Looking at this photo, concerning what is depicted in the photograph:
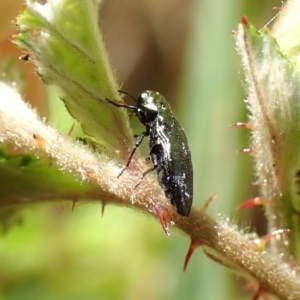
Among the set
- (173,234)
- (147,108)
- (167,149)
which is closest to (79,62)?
(167,149)

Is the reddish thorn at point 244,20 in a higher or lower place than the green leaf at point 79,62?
higher

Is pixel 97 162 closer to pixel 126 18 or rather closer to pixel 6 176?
pixel 6 176

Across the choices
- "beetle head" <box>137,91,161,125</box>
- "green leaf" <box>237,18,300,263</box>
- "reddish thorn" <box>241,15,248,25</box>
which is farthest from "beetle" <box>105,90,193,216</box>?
"reddish thorn" <box>241,15,248,25</box>

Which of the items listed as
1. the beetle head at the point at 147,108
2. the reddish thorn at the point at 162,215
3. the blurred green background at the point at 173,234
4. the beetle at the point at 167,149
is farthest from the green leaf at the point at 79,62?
the blurred green background at the point at 173,234

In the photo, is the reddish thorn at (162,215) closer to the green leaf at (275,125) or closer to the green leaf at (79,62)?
the green leaf at (79,62)

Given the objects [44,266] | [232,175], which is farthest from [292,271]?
[44,266]

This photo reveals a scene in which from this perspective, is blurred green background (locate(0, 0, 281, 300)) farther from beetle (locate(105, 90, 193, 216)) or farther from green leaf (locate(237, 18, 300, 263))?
green leaf (locate(237, 18, 300, 263))
